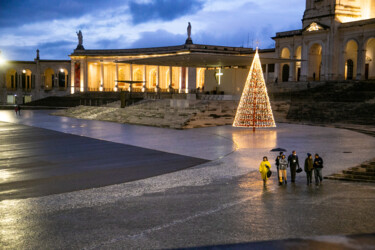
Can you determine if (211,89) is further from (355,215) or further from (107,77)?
(107,77)

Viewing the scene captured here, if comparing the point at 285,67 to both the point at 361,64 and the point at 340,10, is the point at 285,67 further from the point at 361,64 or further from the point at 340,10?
the point at 361,64

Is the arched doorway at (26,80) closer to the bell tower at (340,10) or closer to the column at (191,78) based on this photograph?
the column at (191,78)

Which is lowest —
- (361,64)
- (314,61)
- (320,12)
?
(361,64)

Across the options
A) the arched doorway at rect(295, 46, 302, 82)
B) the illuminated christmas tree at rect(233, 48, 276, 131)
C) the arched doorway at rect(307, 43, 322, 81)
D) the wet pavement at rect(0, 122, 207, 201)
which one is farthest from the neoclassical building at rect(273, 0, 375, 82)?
the wet pavement at rect(0, 122, 207, 201)

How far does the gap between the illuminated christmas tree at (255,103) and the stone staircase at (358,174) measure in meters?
15.3

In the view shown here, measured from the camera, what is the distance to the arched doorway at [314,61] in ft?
187

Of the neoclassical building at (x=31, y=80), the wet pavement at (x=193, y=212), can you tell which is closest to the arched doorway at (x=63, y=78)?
the neoclassical building at (x=31, y=80)

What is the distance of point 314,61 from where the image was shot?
188 ft

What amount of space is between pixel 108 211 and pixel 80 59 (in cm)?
7421

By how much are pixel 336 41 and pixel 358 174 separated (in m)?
41.6

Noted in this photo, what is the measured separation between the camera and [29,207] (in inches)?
475

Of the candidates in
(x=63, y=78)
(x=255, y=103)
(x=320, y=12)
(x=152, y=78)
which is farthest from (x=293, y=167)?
(x=63, y=78)

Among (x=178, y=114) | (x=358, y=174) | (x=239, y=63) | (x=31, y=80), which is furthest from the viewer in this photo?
(x=31, y=80)

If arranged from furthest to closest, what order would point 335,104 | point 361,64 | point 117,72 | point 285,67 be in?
point 117,72 → point 285,67 → point 361,64 → point 335,104
